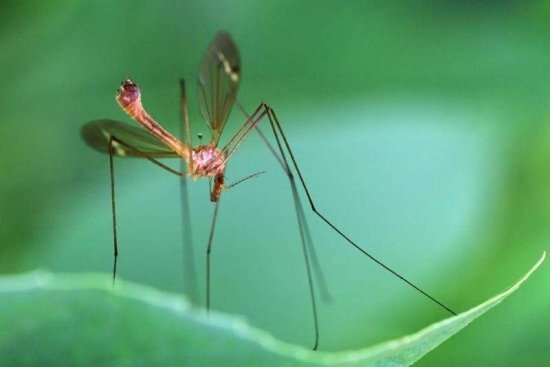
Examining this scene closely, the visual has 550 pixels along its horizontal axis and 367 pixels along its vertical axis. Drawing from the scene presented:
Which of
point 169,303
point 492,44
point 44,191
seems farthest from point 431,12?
point 169,303

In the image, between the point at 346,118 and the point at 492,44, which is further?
the point at 492,44

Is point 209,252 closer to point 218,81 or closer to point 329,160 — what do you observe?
point 329,160

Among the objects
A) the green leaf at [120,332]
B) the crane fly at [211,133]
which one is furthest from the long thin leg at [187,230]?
the green leaf at [120,332]

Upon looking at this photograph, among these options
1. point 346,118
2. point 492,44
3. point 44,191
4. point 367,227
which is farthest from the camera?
point 492,44

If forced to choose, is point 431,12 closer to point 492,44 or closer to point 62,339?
point 492,44

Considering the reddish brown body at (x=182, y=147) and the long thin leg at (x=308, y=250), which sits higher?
the reddish brown body at (x=182, y=147)

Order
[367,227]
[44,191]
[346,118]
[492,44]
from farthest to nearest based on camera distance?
[492,44], [44,191], [346,118], [367,227]

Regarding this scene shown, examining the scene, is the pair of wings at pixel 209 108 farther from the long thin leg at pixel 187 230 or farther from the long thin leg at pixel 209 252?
the long thin leg at pixel 209 252
